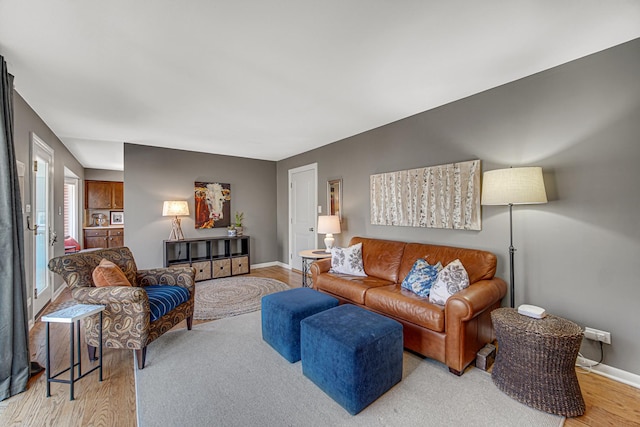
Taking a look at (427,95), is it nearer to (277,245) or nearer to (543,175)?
(543,175)

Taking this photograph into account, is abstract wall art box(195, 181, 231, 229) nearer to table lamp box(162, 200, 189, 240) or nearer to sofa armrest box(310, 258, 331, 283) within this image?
table lamp box(162, 200, 189, 240)

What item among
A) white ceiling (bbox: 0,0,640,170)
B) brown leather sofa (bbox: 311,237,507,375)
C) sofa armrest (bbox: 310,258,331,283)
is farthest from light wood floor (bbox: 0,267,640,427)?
white ceiling (bbox: 0,0,640,170)

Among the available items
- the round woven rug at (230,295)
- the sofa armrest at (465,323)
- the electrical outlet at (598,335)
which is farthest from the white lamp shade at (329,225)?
the electrical outlet at (598,335)

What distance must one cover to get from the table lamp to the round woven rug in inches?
37.9

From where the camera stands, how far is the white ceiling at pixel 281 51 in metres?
1.61

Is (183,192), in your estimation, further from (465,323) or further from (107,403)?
(465,323)

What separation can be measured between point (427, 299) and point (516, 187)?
117 cm

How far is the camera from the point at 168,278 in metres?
2.85

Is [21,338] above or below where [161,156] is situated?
below

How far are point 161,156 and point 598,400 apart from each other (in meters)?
5.94

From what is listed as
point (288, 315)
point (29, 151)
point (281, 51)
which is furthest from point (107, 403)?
point (29, 151)

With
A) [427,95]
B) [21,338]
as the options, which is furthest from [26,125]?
[427,95]

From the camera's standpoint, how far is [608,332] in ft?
6.77

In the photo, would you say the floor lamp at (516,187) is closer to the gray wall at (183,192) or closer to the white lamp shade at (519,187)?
the white lamp shade at (519,187)
